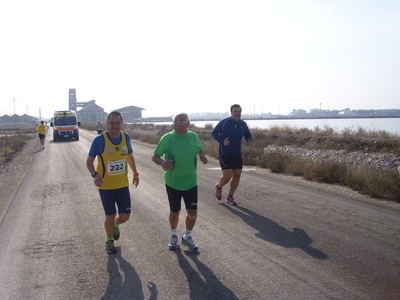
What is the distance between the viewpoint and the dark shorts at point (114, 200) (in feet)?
16.2

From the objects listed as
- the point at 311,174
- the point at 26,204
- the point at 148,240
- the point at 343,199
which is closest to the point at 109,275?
the point at 148,240

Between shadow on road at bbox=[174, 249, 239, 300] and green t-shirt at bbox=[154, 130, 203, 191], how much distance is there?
3.17 ft

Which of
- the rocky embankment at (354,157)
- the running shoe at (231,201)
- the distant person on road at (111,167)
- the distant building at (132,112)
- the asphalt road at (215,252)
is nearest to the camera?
the asphalt road at (215,252)

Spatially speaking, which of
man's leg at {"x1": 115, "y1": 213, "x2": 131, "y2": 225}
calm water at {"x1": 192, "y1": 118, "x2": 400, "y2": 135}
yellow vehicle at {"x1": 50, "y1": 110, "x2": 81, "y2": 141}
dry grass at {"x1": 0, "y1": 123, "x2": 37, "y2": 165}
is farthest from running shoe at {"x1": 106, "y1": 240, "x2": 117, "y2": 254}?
yellow vehicle at {"x1": 50, "y1": 110, "x2": 81, "y2": 141}

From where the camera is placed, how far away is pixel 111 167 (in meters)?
4.89

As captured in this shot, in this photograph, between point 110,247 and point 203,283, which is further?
point 110,247

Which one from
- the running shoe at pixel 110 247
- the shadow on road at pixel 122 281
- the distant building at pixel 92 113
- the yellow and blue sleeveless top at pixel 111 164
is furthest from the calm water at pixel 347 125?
the distant building at pixel 92 113

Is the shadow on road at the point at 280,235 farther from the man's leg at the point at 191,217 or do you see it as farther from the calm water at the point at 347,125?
the calm water at the point at 347,125

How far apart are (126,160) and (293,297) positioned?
8.94 ft

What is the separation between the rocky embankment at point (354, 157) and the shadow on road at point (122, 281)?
9.55 metres

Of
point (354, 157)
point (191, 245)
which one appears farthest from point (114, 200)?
point (354, 157)

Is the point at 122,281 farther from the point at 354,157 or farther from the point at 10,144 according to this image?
the point at 10,144

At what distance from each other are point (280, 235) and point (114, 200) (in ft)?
8.21

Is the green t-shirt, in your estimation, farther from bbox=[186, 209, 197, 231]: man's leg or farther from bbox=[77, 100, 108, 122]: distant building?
bbox=[77, 100, 108, 122]: distant building
